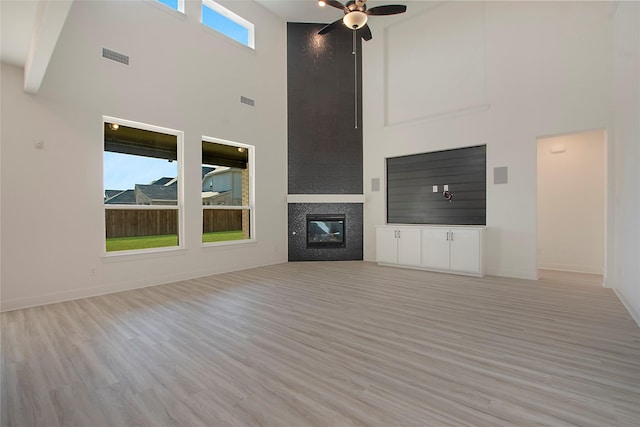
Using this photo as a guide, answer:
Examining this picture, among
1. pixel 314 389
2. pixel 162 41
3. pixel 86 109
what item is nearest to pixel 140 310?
pixel 314 389

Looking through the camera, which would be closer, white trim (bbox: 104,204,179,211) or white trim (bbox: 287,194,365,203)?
white trim (bbox: 104,204,179,211)

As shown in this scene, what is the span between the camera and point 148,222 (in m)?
5.12

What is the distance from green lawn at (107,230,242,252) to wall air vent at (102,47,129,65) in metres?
2.73

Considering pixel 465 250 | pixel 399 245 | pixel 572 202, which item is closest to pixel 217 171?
pixel 399 245

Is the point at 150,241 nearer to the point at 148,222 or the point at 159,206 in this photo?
the point at 148,222

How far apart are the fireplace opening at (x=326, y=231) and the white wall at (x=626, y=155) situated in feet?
16.0

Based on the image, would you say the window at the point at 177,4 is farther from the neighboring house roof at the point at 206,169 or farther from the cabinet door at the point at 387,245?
the cabinet door at the point at 387,245

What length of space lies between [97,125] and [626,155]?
7.20 metres

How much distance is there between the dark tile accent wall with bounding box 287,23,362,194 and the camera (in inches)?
291

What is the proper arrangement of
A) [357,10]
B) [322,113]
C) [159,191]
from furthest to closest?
[322,113] → [159,191] → [357,10]

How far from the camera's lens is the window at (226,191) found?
6.00 meters

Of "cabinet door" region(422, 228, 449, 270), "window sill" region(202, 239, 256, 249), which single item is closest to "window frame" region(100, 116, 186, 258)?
"window sill" region(202, 239, 256, 249)

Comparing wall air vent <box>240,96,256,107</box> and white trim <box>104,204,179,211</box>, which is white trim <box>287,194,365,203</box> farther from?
white trim <box>104,204,179,211</box>

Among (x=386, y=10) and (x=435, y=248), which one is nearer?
(x=386, y=10)
